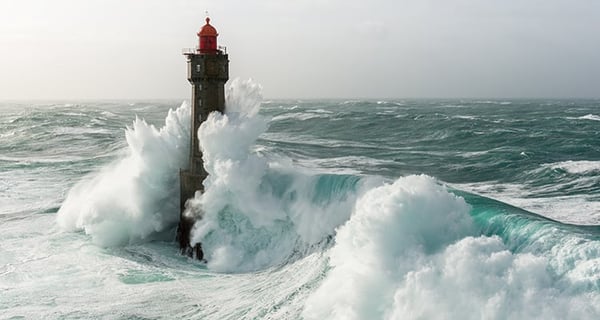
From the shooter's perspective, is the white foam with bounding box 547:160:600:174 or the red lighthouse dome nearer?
the red lighthouse dome

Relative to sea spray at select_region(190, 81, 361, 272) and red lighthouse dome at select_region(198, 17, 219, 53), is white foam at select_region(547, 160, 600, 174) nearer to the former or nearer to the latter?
sea spray at select_region(190, 81, 361, 272)

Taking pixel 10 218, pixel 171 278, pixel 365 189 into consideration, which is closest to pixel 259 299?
pixel 171 278

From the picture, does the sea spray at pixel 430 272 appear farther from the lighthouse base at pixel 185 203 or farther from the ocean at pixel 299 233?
the lighthouse base at pixel 185 203

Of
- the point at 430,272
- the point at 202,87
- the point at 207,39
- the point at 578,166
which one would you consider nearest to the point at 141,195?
the point at 202,87

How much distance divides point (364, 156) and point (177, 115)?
40.2 ft

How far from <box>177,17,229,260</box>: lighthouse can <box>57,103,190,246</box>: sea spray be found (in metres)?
1.34

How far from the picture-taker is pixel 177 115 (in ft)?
71.4

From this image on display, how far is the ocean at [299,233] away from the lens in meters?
10.1

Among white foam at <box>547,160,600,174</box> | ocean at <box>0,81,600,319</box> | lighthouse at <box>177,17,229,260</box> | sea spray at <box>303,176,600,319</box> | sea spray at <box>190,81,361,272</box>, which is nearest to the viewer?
sea spray at <box>303,176,600,319</box>

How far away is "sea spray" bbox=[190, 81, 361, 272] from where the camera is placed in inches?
689

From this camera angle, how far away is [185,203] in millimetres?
20281

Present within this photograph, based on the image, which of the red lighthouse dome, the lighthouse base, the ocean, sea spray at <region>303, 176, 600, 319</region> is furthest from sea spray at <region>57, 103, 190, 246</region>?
sea spray at <region>303, 176, 600, 319</region>

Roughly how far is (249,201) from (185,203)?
278 centimetres

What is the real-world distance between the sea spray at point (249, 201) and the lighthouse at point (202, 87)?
43 centimetres
